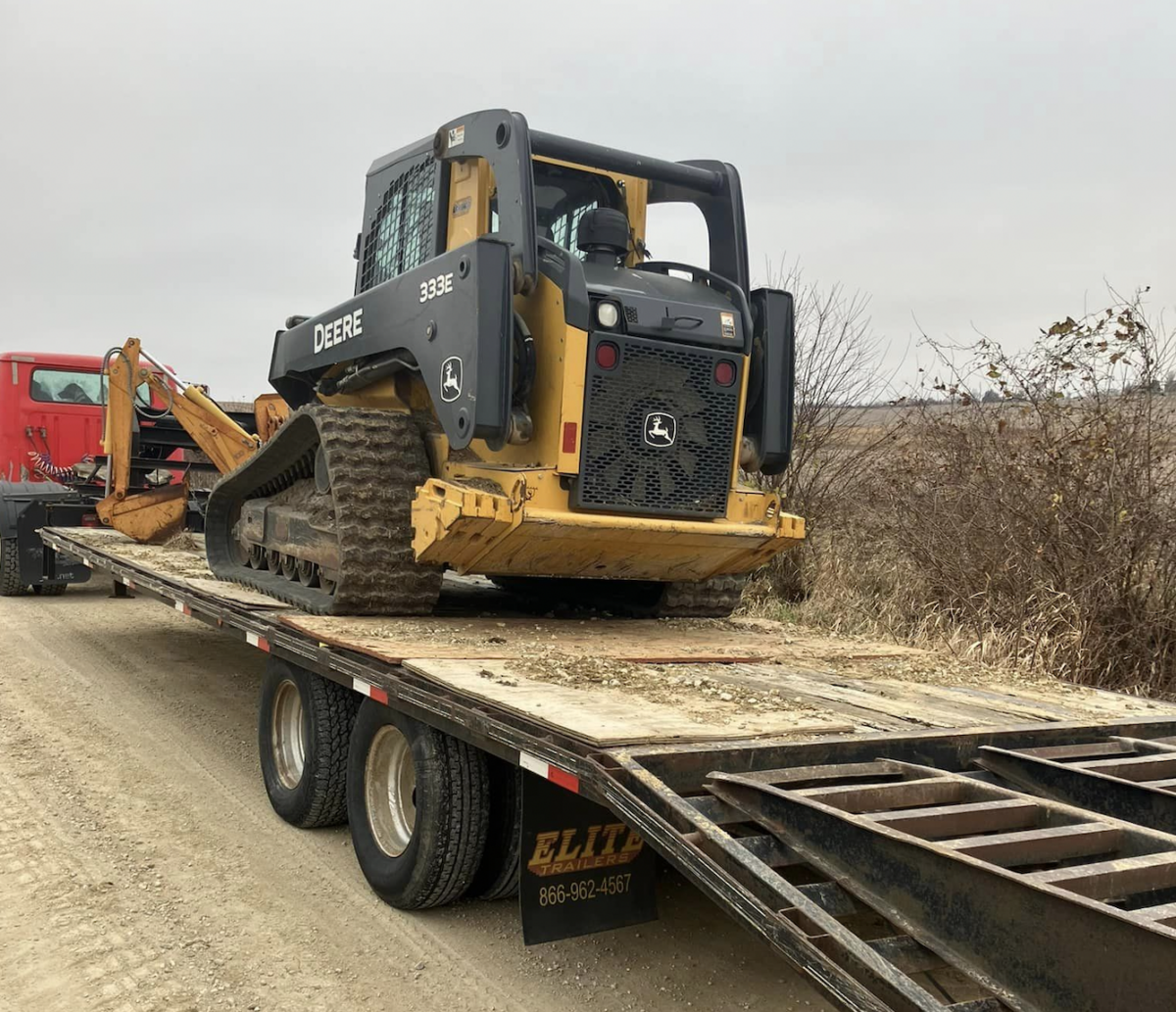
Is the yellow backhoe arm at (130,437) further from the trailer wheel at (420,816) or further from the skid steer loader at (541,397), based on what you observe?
the trailer wheel at (420,816)

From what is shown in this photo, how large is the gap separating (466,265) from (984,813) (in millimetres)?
3517

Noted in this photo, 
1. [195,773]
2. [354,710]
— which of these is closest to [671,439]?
[354,710]

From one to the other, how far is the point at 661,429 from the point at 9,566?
934 centimetres

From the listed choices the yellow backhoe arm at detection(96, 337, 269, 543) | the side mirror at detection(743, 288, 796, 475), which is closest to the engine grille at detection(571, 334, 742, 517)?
the side mirror at detection(743, 288, 796, 475)

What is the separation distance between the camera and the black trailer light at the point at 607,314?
17.6 ft

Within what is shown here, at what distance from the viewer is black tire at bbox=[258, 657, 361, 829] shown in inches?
190

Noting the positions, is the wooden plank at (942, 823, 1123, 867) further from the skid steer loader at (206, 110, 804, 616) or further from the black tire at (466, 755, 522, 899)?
the skid steer loader at (206, 110, 804, 616)

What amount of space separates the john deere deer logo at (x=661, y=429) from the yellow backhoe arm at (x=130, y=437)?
15.2 feet

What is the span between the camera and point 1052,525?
24.7 ft

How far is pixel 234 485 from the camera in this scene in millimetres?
7559

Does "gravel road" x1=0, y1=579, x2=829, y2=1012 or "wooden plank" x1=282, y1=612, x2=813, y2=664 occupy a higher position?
"wooden plank" x1=282, y1=612, x2=813, y2=664

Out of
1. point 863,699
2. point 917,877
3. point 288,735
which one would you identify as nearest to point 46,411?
point 288,735

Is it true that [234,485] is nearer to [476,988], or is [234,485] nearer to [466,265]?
[466,265]

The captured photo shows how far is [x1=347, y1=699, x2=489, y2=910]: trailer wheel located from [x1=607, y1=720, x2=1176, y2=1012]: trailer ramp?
1110mm
